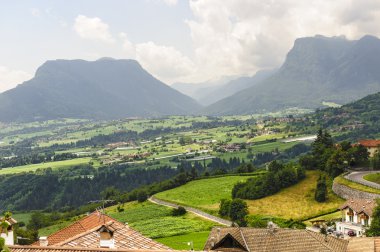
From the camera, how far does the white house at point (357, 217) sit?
6812cm

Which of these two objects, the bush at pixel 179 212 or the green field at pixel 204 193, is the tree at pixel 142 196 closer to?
the green field at pixel 204 193

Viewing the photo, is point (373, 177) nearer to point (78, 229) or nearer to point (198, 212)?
point (198, 212)

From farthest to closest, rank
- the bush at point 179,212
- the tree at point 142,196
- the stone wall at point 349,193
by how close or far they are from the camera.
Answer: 1. the tree at point 142,196
2. the bush at point 179,212
3. the stone wall at point 349,193

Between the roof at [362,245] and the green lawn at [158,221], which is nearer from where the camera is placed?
the roof at [362,245]

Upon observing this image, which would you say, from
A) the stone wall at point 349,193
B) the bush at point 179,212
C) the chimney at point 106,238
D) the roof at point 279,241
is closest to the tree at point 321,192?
the stone wall at point 349,193

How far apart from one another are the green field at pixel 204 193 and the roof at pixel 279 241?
5646cm

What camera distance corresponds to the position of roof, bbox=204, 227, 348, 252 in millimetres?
38875

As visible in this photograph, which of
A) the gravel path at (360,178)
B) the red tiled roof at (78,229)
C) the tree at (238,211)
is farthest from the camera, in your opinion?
the gravel path at (360,178)

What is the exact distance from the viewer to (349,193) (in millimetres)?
88938

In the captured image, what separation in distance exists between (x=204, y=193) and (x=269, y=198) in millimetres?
18948

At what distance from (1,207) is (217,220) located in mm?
120512

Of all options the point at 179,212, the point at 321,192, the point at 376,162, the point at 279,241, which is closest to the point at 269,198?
the point at 321,192

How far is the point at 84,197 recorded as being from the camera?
183125mm

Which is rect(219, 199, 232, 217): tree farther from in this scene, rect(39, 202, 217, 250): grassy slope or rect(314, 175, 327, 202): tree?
rect(314, 175, 327, 202): tree
